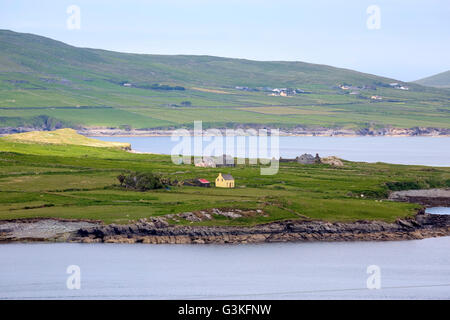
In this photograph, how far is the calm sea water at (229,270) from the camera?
59188 millimetres

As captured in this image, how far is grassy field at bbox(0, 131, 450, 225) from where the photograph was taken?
273ft

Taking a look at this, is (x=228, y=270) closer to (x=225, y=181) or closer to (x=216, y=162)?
(x=225, y=181)

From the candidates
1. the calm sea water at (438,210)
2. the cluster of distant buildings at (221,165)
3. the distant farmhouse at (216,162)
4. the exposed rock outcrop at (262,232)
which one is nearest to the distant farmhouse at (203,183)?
the cluster of distant buildings at (221,165)

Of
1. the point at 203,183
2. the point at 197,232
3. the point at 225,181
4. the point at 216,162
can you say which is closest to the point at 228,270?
the point at 197,232

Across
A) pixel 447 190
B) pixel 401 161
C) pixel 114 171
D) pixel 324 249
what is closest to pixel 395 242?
pixel 324 249

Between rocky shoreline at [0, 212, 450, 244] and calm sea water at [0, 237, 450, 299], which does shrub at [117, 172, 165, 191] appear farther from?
calm sea water at [0, 237, 450, 299]

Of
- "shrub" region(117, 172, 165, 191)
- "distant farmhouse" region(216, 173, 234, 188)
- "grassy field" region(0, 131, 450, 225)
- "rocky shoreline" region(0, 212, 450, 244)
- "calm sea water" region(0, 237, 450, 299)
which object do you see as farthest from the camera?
"distant farmhouse" region(216, 173, 234, 188)

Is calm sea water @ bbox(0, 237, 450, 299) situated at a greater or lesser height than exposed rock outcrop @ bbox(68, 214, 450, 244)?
lesser

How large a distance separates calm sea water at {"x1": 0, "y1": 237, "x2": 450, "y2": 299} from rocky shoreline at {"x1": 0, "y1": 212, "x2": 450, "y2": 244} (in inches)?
74.6

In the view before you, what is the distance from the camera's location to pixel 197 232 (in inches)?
3081

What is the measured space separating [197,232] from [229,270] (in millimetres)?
12416

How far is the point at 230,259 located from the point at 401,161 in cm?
11199

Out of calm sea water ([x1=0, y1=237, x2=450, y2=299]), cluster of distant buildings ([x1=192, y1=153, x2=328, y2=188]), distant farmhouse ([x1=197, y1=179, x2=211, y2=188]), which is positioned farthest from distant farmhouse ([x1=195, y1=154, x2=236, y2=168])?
calm sea water ([x1=0, y1=237, x2=450, y2=299])
